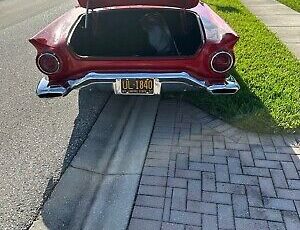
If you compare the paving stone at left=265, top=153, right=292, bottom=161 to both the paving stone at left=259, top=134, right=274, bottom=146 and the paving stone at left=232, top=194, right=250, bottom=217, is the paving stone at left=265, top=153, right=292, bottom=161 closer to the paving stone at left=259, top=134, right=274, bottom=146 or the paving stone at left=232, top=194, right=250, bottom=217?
the paving stone at left=259, top=134, right=274, bottom=146

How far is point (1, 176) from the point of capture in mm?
3055

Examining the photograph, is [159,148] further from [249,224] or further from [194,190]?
[249,224]

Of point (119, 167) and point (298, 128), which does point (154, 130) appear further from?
point (298, 128)

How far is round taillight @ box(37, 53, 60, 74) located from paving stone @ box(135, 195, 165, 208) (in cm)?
154

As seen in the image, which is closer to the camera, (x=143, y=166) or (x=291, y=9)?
(x=143, y=166)

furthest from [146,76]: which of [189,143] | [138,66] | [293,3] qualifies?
[293,3]

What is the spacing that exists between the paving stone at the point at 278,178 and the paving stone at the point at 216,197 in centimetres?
46

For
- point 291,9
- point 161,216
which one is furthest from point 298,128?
point 291,9

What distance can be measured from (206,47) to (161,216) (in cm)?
166

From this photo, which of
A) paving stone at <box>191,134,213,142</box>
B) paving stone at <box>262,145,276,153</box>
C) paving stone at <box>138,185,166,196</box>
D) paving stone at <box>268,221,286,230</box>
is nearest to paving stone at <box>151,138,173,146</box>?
paving stone at <box>191,134,213,142</box>

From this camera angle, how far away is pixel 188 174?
9.87ft

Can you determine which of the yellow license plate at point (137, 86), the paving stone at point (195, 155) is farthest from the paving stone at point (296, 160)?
the yellow license plate at point (137, 86)

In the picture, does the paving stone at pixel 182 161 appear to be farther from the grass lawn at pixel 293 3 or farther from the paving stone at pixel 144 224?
the grass lawn at pixel 293 3

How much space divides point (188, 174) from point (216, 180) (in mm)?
249
